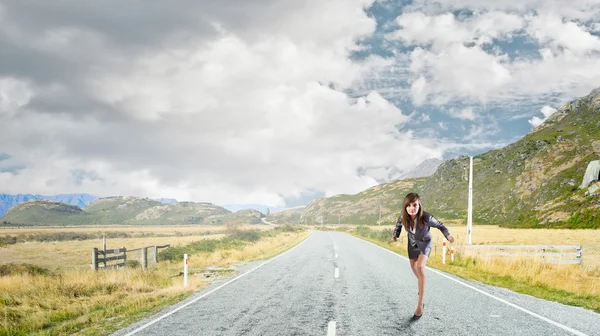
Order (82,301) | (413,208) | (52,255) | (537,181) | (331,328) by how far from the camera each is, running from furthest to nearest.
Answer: (537,181) < (52,255) < (82,301) < (413,208) < (331,328)

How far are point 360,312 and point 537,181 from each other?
113975mm

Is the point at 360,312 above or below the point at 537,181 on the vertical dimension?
below

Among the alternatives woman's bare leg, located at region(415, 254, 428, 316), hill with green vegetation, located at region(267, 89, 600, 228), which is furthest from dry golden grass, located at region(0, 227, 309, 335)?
hill with green vegetation, located at region(267, 89, 600, 228)

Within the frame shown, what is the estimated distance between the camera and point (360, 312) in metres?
7.50

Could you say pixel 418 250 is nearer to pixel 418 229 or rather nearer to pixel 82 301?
pixel 418 229

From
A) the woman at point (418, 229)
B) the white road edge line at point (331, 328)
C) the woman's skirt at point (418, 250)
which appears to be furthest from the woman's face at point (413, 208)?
the white road edge line at point (331, 328)

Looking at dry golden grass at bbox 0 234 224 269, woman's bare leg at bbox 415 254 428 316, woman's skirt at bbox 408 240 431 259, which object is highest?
woman's skirt at bbox 408 240 431 259

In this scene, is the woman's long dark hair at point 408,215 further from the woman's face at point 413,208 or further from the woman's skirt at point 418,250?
the woman's skirt at point 418,250

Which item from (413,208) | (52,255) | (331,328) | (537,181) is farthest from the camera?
(537,181)

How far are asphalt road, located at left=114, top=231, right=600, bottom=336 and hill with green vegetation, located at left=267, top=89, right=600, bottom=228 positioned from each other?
64.3m

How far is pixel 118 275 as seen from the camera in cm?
1423

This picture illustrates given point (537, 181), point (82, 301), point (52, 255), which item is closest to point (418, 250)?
point (82, 301)

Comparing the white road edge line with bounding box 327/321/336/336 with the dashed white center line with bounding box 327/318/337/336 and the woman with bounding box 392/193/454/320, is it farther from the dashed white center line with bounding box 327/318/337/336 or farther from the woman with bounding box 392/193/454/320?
the woman with bounding box 392/193/454/320

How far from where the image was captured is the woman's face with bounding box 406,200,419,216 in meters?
6.70
